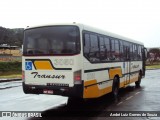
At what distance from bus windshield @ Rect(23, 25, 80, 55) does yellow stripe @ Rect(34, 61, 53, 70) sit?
32cm

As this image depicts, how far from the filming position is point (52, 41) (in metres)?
11.1

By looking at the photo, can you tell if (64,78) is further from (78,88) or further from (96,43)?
(96,43)

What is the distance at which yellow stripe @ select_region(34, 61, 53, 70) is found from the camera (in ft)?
36.4

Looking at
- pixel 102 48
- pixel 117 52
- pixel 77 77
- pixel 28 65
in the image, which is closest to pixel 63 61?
pixel 77 77

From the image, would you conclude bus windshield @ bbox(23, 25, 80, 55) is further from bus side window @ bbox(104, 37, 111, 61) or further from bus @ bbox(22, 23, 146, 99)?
bus side window @ bbox(104, 37, 111, 61)

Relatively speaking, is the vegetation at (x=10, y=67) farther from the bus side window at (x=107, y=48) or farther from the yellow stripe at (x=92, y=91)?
the yellow stripe at (x=92, y=91)

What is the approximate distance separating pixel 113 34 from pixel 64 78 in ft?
16.5

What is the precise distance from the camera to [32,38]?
38.0 ft

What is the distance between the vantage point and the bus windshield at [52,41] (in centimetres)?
1086

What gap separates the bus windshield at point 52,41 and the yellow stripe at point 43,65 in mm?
319

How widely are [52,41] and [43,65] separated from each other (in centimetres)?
90
